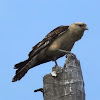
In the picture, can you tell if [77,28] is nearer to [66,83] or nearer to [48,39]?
[48,39]

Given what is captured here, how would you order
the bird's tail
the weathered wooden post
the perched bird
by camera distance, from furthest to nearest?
1. the perched bird
2. the bird's tail
3. the weathered wooden post

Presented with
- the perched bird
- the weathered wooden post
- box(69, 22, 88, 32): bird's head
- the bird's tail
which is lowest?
the weathered wooden post

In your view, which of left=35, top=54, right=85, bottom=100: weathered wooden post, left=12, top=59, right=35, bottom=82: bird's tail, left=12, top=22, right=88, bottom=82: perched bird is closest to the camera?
left=35, top=54, right=85, bottom=100: weathered wooden post

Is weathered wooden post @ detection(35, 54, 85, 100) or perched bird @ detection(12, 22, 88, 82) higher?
→ perched bird @ detection(12, 22, 88, 82)

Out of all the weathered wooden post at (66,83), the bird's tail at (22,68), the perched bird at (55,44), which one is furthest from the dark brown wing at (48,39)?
the weathered wooden post at (66,83)

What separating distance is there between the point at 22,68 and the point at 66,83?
2307 millimetres

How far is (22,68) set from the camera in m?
8.26

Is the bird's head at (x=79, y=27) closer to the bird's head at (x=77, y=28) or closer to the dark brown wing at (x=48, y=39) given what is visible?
the bird's head at (x=77, y=28)

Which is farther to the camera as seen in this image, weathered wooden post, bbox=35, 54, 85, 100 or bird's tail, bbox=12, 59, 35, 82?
bird's tail, bbox=12, 59, 35, 82

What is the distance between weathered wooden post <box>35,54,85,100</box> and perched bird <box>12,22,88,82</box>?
1.88m

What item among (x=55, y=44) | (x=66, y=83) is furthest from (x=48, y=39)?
(x=66, y=83)

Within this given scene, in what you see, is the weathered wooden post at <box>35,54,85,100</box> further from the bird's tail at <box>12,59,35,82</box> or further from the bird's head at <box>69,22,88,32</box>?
the bird's head at <box>69,22,88,32</box>

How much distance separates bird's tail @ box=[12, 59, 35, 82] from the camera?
26.4 ft

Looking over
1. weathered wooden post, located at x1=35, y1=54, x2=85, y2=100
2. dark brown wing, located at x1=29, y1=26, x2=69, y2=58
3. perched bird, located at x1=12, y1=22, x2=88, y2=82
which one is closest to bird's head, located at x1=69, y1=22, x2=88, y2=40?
perched bird, located at x1=12, y1=22, x2=88, y2=82
